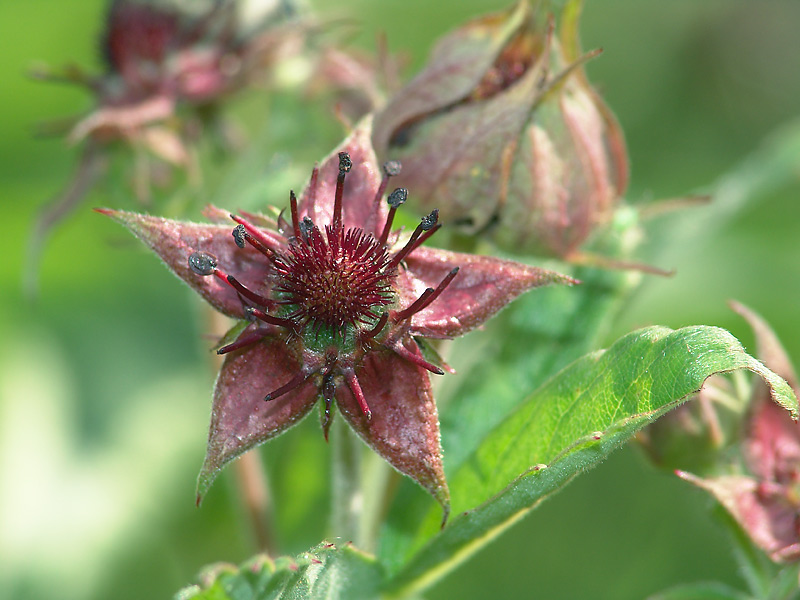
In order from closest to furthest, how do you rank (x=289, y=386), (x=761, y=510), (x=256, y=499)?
(x=289, y=386)
(x=761, y=510)
(x=256, y=499)

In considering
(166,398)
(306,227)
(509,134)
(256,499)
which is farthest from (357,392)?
(166,398)

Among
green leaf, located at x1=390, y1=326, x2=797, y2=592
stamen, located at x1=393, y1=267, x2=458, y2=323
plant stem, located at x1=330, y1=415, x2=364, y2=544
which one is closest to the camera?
green leaf, located at x1=390, y1=326, x2=797, y2=592

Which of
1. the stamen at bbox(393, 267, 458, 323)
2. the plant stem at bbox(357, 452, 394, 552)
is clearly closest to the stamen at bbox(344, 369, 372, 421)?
the stamen at bbox(393, 267, 458, 323)

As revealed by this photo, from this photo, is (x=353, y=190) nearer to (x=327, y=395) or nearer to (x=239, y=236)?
(x=239, y=236)

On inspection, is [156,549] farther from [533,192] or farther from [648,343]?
[648,343]

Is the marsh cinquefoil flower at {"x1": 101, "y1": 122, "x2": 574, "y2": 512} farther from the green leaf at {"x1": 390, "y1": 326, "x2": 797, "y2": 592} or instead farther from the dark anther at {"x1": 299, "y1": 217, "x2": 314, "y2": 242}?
the green leaf at {"x1": 390, "y1": 326, "x2": 797, "y2": 592}

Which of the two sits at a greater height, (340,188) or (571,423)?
(340,188)

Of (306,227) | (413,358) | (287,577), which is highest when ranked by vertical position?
(306,227)
